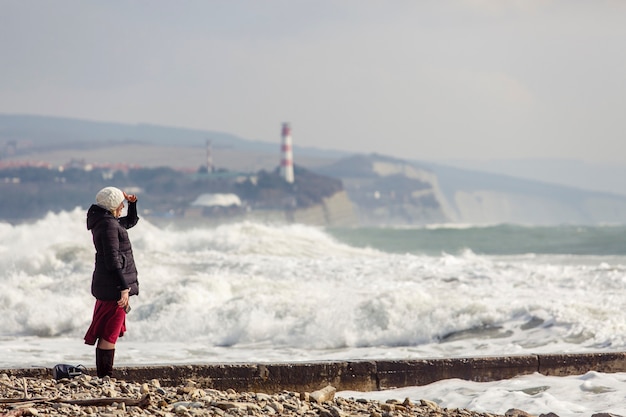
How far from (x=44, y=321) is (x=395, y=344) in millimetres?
4248

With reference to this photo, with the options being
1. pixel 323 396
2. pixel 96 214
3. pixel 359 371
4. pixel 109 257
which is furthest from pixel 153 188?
pixel 323 396

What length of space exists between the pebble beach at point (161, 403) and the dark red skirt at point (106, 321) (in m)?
0.24

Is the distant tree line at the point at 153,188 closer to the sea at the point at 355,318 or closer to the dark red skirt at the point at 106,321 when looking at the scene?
the sea at the point at 355,318

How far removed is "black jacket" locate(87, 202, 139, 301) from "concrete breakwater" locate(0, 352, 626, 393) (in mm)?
616

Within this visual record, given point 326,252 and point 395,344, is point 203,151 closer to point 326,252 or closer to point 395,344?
point 326,252

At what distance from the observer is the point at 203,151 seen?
628ft

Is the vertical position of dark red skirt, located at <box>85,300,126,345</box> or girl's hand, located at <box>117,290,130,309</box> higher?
girl's hand, located at <box>117,290,130,309</box>

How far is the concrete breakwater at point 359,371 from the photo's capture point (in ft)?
19.5

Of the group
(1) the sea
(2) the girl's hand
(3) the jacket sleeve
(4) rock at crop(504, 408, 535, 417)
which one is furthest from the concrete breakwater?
(4) rock at crop(504, 408, 535, 417)

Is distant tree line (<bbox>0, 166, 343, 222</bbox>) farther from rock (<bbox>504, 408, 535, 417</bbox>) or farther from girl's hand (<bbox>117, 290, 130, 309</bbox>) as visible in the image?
rock (<bbox>504, 408, 535, 417</bbox>)

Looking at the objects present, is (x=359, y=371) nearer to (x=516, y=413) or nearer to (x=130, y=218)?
(x=516, y=413)

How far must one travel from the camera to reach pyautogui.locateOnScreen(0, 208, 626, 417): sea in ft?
20.4

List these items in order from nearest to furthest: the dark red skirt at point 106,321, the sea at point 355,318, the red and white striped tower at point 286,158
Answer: the dark red skirt at point 106,321, the sea at point 355,318, the red and white striped tower at point 286,158

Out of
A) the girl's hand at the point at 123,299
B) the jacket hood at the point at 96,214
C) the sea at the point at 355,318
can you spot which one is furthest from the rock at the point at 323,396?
the jacket hood at the point at 96,214
